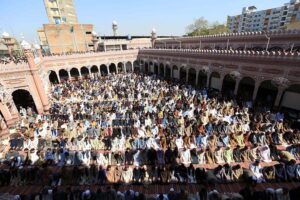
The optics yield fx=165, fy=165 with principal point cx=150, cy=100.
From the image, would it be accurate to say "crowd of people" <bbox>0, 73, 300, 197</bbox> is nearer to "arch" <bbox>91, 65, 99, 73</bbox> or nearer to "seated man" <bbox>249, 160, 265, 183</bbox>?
"seated man" <bbox>249, 160, 265, 183</bbox>

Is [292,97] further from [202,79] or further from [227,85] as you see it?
[202,79]

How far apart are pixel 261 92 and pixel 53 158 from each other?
16.2 m

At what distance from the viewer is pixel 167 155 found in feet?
25.1

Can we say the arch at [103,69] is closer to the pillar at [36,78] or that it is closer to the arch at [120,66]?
the arch at [120,66]

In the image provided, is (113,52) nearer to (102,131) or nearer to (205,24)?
(102,131)

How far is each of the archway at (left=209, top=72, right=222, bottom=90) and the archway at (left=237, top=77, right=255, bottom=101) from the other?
6.17ft

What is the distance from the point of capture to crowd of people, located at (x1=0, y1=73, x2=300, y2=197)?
6.71 m

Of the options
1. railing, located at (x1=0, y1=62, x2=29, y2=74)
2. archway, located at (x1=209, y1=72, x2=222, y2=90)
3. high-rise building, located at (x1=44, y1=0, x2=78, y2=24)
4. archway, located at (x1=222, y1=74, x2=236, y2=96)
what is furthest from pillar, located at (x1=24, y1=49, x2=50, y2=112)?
high-rise building, located at (x1=44, y1=0, x2=78, y2=24)

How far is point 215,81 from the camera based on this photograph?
1756 cm

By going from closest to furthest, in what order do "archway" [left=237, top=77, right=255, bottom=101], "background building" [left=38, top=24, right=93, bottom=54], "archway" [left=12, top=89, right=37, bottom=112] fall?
"archway" [left=237, top=77, right=255, bottom=101], "archway" [left=12, top=89, right=37, bottom=112], "background building" [left=38, top=24, right=93, bottom=54]

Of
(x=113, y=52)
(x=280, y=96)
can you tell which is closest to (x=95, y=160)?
(x=280, y=96)

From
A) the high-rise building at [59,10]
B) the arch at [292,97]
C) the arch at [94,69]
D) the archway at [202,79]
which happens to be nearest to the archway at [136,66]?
the arch at [94,69]

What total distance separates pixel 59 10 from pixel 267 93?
4633cm

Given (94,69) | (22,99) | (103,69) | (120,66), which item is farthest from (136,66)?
(22,99)
